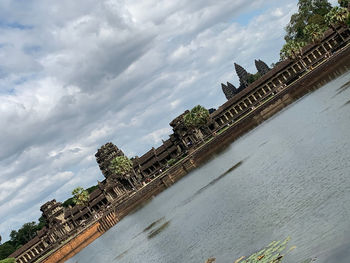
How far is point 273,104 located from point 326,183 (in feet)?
228

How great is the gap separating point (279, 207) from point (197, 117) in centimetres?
9362

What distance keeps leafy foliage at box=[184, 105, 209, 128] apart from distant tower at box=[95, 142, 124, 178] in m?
31.1

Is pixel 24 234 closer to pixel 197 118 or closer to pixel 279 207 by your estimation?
pixel 197 118

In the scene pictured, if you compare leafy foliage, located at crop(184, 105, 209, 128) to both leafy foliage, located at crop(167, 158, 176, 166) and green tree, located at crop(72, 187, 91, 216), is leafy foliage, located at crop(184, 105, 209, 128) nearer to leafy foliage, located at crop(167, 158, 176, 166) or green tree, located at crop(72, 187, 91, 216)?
leafy foliage, located at crop(167, 158, 176, 166)

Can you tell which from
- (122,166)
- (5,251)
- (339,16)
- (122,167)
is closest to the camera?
(339,16)

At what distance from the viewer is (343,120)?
3875cm

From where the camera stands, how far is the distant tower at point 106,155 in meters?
142

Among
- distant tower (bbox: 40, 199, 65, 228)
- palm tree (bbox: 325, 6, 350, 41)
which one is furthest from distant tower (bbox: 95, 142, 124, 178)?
palm tree (bbox: 325, 6, 350, 41)

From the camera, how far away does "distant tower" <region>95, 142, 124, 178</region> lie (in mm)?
142000

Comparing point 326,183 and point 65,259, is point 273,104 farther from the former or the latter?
point 326,183

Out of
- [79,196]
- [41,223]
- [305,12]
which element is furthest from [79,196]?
[305,12]

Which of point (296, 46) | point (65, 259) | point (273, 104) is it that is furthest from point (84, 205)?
point (296, 46)

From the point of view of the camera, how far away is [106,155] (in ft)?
472

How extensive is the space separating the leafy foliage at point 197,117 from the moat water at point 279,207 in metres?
64.9
